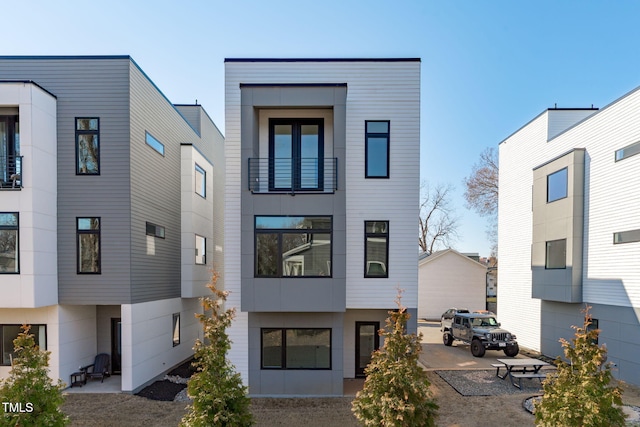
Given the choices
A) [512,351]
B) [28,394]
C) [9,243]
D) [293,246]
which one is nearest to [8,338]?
[9,243]

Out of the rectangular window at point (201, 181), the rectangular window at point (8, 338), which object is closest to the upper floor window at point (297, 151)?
the rectangular window at point (201, 181)

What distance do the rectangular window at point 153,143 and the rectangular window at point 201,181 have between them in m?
2.67

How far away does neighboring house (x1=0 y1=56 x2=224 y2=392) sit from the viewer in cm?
959

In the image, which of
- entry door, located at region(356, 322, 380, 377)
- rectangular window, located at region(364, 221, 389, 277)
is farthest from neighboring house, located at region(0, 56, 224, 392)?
rectangular window, located at region(364, 221, 389, 277)

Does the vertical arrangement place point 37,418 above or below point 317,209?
below

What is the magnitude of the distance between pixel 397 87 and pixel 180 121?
9.34 m

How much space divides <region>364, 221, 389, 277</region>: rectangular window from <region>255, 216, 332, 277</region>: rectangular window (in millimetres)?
1388

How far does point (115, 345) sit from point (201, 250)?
4906 mm

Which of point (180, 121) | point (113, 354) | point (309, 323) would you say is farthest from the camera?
point (180, 121)

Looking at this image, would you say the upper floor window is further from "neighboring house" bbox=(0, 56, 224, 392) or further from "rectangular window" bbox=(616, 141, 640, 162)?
"rectangular window" bbox=(616, 141, 640, 162)

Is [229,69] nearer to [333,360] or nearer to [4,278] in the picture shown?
[4,278]

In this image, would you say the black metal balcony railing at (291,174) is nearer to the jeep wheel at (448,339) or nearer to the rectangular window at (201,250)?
the rectangular window at (201,250)

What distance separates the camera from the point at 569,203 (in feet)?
44.5

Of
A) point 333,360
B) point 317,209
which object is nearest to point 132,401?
point 333,360
